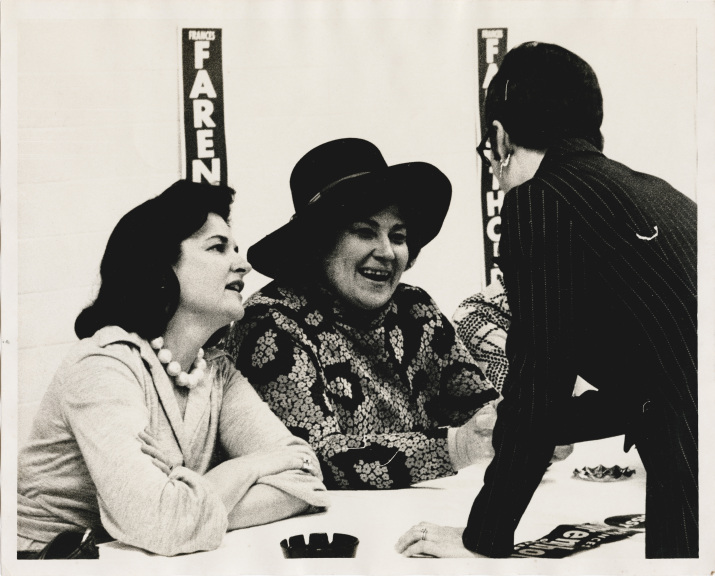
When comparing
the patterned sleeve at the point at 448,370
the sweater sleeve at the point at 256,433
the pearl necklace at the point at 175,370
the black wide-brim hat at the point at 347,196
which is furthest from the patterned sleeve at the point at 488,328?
the pearl necklace at the point at 175,370

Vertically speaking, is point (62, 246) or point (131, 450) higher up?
point (62, 246)

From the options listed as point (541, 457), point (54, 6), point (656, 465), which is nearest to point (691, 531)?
point (656, 465)

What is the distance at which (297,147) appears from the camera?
72.4 inches

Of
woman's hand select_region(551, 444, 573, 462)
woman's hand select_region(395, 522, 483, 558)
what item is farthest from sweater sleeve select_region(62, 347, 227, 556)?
→ woman's hand select_region(551, 444, 573, 462)

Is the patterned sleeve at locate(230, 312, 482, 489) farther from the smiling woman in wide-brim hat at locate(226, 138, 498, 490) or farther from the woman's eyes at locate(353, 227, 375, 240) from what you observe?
the woman's eyes at locate(353, 227, 375, 240)

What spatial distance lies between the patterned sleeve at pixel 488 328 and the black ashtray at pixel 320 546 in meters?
0.50

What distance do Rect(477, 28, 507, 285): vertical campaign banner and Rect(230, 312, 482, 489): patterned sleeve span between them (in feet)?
1.32

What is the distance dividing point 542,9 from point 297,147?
0.61 m

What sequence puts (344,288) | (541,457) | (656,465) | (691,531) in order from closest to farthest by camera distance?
(541,457), (656,465), (691,531), (344,288)

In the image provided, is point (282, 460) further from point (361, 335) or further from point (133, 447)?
point (361, 335)

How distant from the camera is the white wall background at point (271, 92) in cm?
182

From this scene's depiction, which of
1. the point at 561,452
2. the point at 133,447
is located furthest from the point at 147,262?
the point at 561,452

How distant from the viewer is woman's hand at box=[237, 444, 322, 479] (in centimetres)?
165

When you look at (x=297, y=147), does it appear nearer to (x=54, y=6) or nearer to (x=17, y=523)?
(x=54, y=6)
